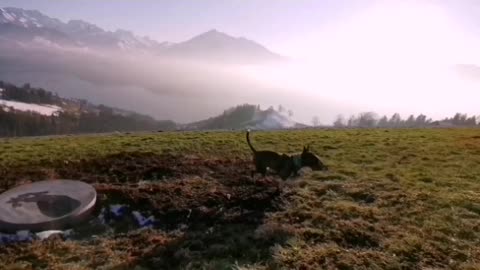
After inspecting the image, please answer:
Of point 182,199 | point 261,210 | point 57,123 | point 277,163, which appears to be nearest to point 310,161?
point 277,163

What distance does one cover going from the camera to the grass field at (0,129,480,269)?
8.03 metres

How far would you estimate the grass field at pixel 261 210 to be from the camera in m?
8.03

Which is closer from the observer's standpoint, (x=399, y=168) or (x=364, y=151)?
(x=399, y=168)

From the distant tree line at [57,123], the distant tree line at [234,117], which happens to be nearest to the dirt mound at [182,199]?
the distant tree line at [57,123]

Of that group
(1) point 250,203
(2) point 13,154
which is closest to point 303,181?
(1) point 250,203

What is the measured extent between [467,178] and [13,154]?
17.6m

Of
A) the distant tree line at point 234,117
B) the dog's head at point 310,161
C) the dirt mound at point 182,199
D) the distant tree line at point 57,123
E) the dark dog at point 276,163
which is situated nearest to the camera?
the dirt mound at point 182,199

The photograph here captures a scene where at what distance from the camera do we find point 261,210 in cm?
1095

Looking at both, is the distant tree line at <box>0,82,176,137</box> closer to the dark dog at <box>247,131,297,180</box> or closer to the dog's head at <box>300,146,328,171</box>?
the dog's head at <box>300,146,328,171</box>

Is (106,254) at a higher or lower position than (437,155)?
lower

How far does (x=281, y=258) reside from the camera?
7871 millimetres

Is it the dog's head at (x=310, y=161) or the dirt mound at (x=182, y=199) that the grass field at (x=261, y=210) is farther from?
the dog's head at (x=310, y=161)

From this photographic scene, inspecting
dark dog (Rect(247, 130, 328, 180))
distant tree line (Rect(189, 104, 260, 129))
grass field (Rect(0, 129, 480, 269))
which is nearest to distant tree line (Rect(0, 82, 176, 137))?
distant tree line (Rect(189, 104, 260, 129))

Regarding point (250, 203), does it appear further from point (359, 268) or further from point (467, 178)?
point (467, 178)
